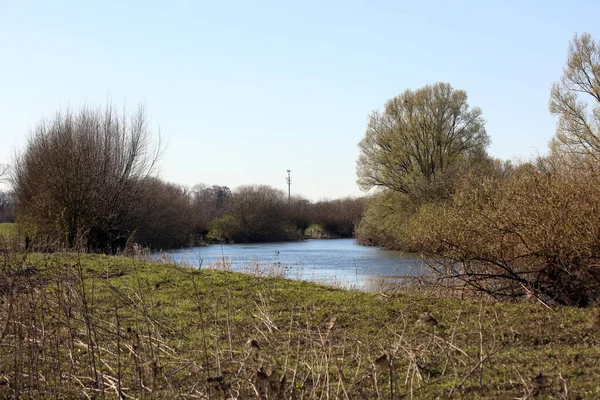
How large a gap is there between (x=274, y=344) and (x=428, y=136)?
97.7 ft

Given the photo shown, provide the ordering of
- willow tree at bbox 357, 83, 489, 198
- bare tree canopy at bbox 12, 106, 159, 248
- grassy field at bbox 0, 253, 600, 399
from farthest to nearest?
1. willow tree at bbox 357, 83, 489, 198
2. bare tree canopy at bbox 12, 106, 159, 248
3. grassy field at bbox 0, 253, 600, 399

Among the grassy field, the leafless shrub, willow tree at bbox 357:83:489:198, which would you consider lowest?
the grassy field

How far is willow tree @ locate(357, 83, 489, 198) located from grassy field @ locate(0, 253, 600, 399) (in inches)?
928

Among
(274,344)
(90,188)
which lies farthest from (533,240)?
(90,188)

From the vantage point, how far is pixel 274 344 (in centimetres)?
699

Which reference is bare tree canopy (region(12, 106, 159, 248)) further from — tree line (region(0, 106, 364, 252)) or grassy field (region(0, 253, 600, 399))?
grassy field (region(0, 253, 600, 399))

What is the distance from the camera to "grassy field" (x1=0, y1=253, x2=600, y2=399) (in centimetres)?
465

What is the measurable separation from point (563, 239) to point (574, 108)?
17.1 metres

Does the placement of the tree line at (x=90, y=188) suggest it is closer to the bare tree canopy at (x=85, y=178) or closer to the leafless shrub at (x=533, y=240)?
the bare tree canopy at (x=85, y=178)

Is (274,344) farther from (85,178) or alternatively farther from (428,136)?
(428,136)

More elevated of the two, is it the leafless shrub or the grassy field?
the leafless shrub

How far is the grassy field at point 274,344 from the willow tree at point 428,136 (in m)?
23.6

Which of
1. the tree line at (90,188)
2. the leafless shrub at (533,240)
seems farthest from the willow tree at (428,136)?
the leafless shrub at (533,240)

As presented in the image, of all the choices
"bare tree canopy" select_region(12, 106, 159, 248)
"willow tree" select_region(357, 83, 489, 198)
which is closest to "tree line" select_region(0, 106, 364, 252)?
"bare tree canopy" select_region(12, 106, 159, 248)
